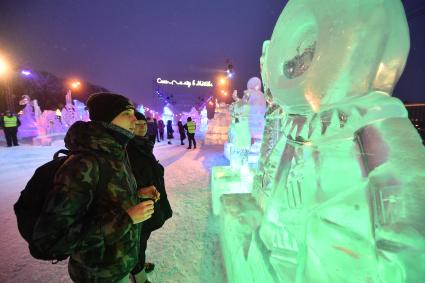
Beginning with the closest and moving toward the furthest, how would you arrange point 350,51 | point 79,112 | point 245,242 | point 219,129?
point 350,51 → point 245,242 → point 219,129 → point 79,112

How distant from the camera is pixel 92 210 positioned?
116 cm

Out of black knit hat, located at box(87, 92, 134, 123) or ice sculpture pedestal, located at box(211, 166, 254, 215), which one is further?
ice sculpture pedestal, located at box(211, 166, 254, 215)

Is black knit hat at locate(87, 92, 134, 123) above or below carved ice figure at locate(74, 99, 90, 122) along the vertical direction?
below

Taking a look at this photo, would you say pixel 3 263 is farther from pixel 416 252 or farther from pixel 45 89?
pixel 45 89

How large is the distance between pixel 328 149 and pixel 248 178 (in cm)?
263

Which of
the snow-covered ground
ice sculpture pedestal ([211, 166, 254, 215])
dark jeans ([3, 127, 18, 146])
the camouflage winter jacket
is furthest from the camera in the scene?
dark jeans ([3, 127, 18, 146])

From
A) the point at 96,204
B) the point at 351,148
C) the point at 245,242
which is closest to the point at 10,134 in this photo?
the point at 96,204

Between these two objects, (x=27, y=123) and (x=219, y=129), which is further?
(x=27, y=123)

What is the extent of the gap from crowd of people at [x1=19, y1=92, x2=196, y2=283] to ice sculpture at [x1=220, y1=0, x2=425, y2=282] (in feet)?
2.83

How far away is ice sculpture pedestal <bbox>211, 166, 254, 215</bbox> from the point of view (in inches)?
Answer: 127

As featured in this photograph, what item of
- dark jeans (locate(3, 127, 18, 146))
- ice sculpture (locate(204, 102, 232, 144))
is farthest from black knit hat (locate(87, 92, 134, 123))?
dark jeans (locate(3, 127, 18, 146))

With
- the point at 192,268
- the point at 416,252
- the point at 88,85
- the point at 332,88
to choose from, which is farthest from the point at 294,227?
the point at 88,85

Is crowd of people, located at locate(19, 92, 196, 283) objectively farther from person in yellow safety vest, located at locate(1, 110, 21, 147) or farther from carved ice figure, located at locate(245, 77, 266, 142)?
person in yellow safety vest, located at locate(1, 110, 21, 147)

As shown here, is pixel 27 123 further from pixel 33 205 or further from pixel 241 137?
pixel 33 205
